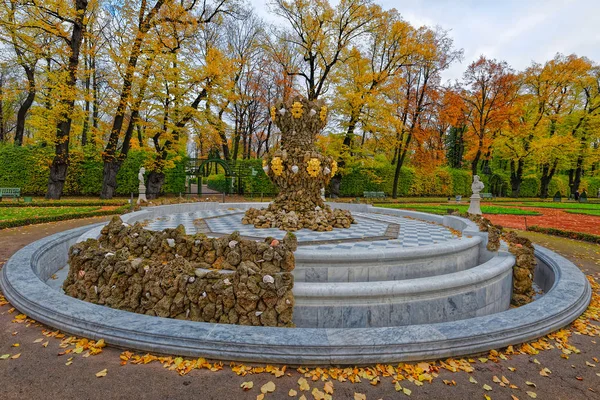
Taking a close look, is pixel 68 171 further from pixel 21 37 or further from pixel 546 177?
pixel 546 177

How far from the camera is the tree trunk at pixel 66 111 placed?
52.1ft

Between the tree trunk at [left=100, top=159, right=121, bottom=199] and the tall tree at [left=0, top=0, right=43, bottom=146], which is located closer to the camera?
the tall tree at [left=0, top=0, right=43, bottom=146]

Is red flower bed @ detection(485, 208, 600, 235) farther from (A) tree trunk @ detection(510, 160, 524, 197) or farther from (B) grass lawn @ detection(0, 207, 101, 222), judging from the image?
(B) grass lawn @ detection(0, 207, 101, 222)

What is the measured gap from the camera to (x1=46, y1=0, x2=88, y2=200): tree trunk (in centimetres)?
1588

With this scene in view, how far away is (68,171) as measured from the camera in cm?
2034

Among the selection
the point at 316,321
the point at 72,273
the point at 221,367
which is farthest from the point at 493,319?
the point at 72,273

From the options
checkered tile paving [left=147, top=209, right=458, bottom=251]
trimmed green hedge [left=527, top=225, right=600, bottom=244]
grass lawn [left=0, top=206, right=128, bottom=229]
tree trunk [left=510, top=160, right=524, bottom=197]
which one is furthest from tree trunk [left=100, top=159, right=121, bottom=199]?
tree trunk [left=510, top=160, right=524, bottom=197]

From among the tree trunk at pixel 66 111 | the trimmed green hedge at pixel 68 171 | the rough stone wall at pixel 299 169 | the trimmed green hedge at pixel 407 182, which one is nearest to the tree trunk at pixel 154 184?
the trimmed green hedge at pixel 68 171

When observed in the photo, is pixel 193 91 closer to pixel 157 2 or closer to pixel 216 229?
pixel 157 2

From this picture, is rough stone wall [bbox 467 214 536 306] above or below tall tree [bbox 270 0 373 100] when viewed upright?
below

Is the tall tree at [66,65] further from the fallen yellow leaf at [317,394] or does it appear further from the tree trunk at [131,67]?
the fallen yellow leaf at [317,394]

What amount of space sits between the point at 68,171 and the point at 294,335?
23.4 metres

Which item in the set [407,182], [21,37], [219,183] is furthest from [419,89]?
[21,37]

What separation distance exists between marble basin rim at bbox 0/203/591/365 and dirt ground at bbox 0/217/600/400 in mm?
158
